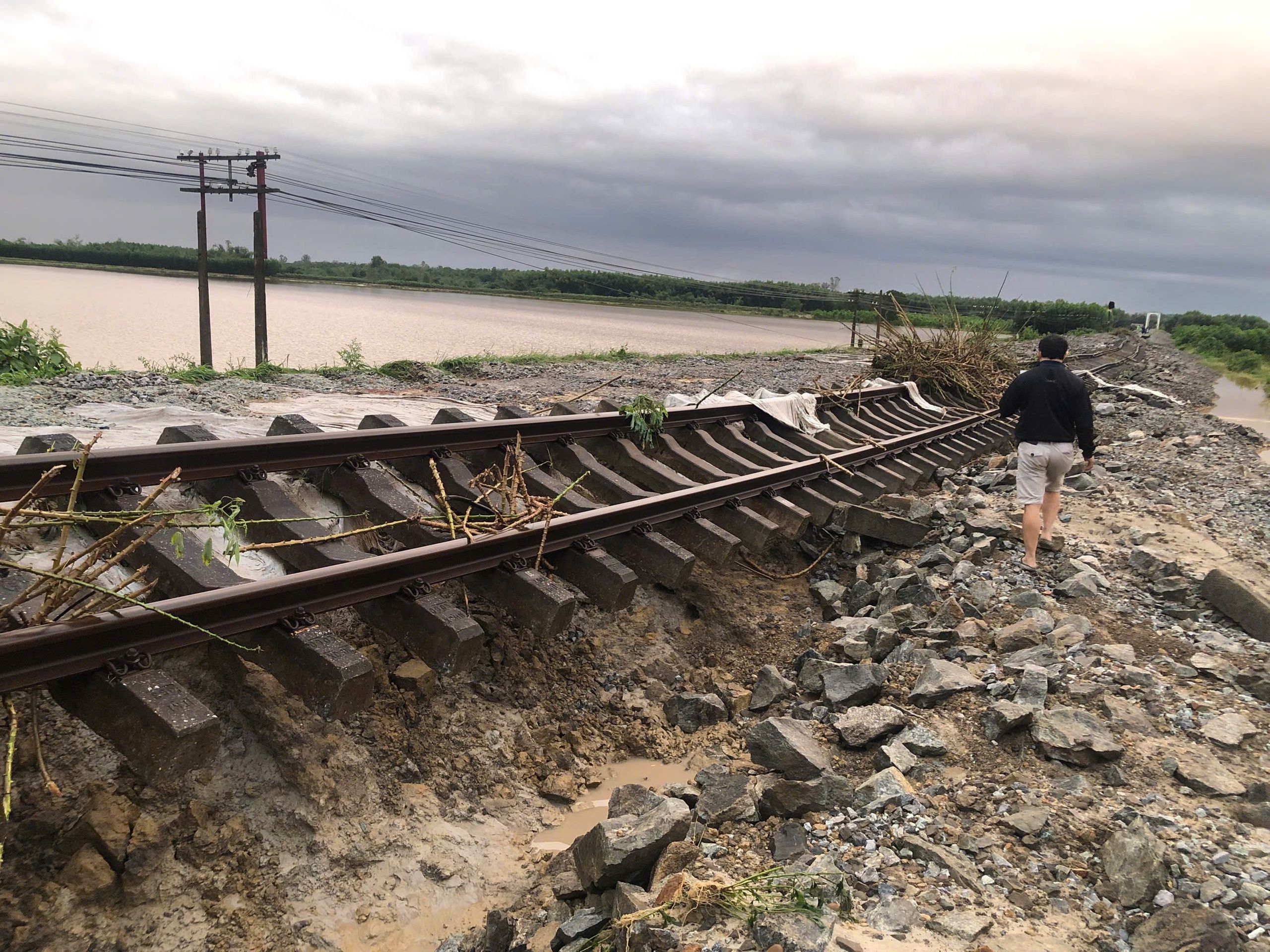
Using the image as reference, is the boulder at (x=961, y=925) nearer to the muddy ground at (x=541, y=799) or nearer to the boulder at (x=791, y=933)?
the muddy ground at (x=541, y=799)

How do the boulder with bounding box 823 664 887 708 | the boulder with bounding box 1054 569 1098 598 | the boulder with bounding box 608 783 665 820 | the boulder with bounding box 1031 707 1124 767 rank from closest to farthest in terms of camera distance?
the boulder with bounding box 608 783 665 820 < the boulder with bounding box 1031 707 1124 767 < the boulder with bounding box 823 664 887 708 < the boulder with bounding box 1054 569 1098 598

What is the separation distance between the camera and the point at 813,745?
3621 millimetres

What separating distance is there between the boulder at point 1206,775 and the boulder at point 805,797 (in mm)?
1311

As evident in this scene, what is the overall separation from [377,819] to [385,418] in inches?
105

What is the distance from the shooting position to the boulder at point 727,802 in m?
3.20

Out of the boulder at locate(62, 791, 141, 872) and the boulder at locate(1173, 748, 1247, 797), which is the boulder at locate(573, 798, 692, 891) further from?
the boulder at locate(1173, 748, 1247, 797)

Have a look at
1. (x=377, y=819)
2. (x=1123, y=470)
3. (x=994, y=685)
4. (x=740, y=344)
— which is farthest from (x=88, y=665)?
(x=740, y=344)

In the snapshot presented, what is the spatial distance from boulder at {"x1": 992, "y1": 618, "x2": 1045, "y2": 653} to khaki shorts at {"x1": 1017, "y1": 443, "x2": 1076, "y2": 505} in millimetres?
2089

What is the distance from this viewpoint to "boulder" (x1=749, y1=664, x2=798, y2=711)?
4.44m

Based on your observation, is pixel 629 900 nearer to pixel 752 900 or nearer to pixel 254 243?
pixel 752 900

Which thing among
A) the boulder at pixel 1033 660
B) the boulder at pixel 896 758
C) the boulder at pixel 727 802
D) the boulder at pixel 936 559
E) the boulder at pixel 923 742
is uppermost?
the boulder at pixel 936 559

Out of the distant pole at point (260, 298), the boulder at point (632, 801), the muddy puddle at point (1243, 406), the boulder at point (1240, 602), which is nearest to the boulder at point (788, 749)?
the boulder at point (632, 801)

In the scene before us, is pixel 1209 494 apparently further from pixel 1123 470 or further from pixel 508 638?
pixel 508 638

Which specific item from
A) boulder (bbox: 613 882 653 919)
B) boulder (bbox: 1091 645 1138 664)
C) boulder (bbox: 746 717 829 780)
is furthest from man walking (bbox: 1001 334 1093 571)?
boulder (bbox: 613 882 653 919)
